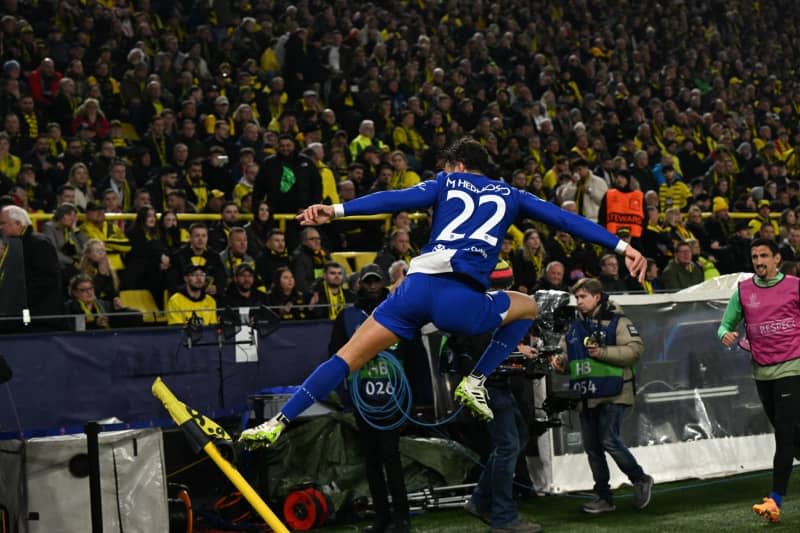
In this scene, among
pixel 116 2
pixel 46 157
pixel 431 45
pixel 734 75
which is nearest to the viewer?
pixel 46 157

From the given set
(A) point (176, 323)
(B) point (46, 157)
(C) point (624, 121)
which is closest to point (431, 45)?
(C) point (624, 121)

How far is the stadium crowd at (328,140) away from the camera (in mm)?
12977

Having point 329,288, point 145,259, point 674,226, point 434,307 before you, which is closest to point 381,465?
point 434,307

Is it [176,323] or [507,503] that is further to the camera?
[176,323]

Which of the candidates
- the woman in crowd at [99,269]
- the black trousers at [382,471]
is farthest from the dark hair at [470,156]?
the woman in crowd at [99,269]

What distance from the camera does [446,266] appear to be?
670cm

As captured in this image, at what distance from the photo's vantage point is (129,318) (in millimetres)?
11156

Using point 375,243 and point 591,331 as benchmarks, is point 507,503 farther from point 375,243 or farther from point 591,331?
point 375,243

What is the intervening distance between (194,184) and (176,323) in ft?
13.1

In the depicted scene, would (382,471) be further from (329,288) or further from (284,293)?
(329,288)

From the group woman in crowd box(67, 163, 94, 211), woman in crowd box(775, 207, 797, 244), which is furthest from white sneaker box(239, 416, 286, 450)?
woman in crowd box(775, 207, 797, 244)

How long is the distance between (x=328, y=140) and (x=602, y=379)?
8362mm

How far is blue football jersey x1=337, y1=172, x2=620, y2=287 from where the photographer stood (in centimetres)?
667

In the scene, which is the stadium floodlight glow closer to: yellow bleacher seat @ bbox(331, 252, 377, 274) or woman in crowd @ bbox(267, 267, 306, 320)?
woman in crowd @ bbox(267, 267, 306, 320)
